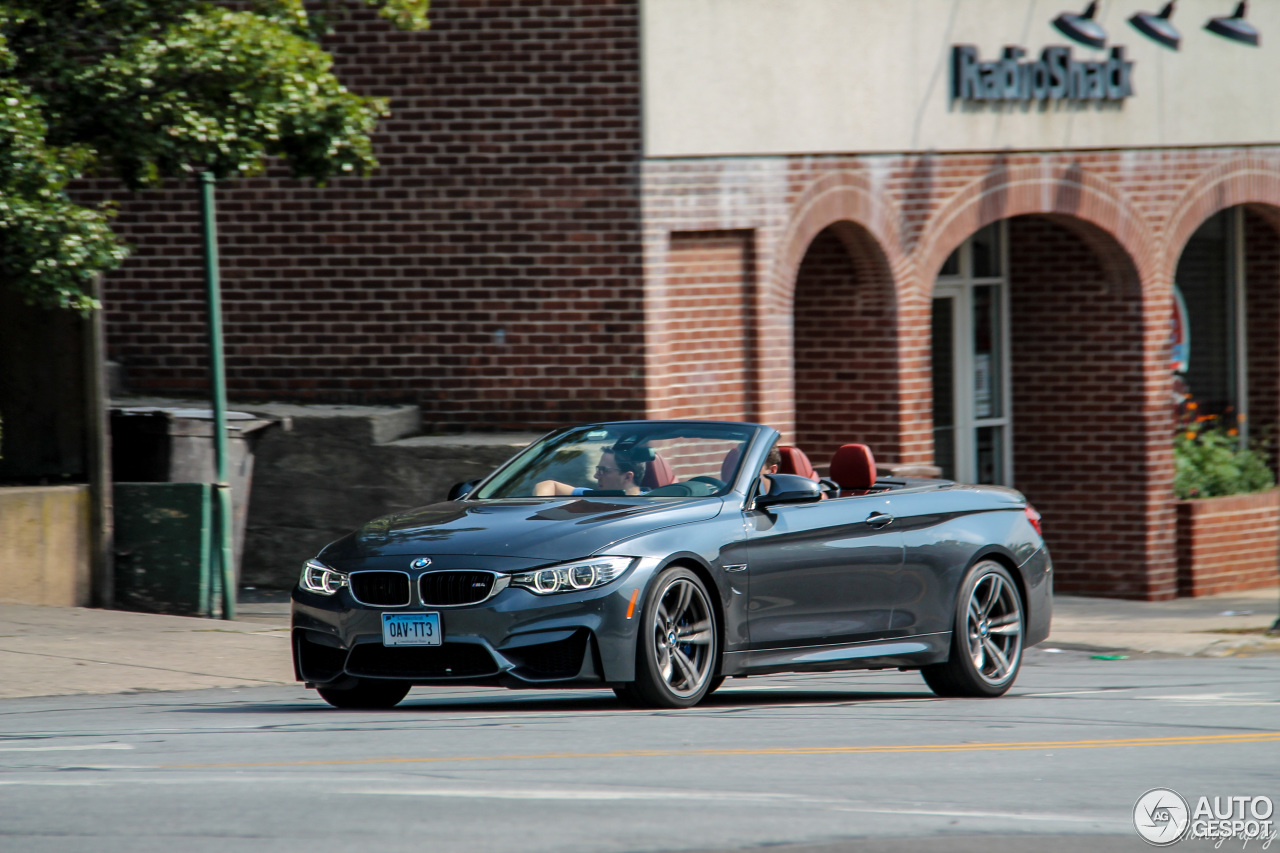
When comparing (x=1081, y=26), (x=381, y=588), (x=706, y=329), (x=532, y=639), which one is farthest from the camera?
(x=1081, y=26)

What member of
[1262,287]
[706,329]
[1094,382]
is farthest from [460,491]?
[1262,287]

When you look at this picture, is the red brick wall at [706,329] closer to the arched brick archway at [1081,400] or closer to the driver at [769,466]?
the arched brick archway at [1081,400]

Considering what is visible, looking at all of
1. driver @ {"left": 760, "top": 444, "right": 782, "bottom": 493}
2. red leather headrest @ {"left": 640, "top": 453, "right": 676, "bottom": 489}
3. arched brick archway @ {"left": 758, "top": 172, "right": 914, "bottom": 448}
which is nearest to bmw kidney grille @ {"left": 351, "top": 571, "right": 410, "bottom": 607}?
red leather headrest @ {"left": 640, "top": 453, "right": 676, "bottom": 489}

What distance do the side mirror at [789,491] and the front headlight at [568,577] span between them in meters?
1.15

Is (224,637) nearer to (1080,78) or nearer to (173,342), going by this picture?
(173,342)

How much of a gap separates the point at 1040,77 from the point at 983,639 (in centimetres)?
847

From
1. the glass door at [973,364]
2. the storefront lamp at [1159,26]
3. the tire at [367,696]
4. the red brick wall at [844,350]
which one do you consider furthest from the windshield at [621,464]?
the storefront lamp at [1159,26]

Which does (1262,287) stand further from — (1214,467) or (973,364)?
(973,364)

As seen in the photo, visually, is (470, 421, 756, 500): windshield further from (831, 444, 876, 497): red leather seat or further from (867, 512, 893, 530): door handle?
(867, 512, 893, 530): door handle

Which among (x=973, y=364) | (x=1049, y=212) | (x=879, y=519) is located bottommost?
(x=879, y=519)

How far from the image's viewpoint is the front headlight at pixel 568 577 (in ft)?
25.7

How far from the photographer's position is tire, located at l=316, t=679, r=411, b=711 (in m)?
8.55

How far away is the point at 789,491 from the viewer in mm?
8742

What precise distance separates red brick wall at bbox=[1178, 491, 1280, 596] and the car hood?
10.4 m
